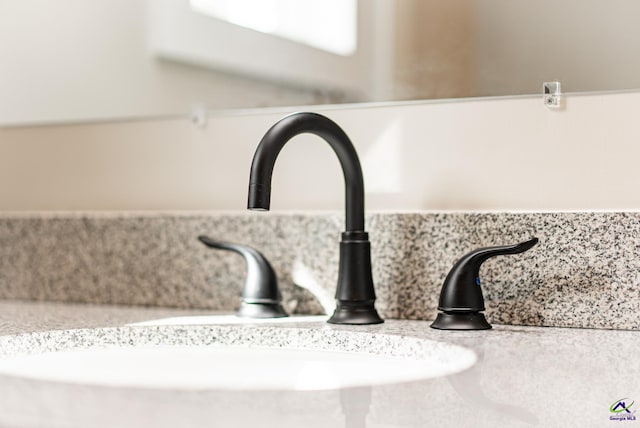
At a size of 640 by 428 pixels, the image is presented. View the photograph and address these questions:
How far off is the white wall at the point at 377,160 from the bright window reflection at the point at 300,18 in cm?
9

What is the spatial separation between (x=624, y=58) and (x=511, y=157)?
164 mm

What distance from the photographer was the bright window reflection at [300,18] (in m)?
1.08

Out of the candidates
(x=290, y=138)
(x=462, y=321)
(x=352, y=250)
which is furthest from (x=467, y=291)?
(x=290, y=138)

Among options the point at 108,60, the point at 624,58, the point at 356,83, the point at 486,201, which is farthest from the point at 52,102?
the point at 624,58

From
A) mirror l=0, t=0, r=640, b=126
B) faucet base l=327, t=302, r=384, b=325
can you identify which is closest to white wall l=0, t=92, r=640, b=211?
mirror l=0, t=0, r=640, b=126

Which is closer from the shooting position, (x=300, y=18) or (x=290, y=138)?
(x=290, y=138)

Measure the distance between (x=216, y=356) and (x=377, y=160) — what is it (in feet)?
1.03

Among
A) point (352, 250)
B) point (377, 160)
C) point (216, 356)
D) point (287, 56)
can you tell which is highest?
point (287, 56)

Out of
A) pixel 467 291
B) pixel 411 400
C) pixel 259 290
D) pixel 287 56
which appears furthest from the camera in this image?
pixel 287 56

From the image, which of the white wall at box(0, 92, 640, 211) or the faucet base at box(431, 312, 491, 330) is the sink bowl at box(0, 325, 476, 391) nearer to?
the faucet base at box(431, 312, 491, 330)

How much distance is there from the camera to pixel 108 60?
1.26 metres

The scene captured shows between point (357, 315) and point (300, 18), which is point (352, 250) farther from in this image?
point (300, 18)

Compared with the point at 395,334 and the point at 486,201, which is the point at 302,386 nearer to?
the point at 395,334

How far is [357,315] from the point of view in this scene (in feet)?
3.15
